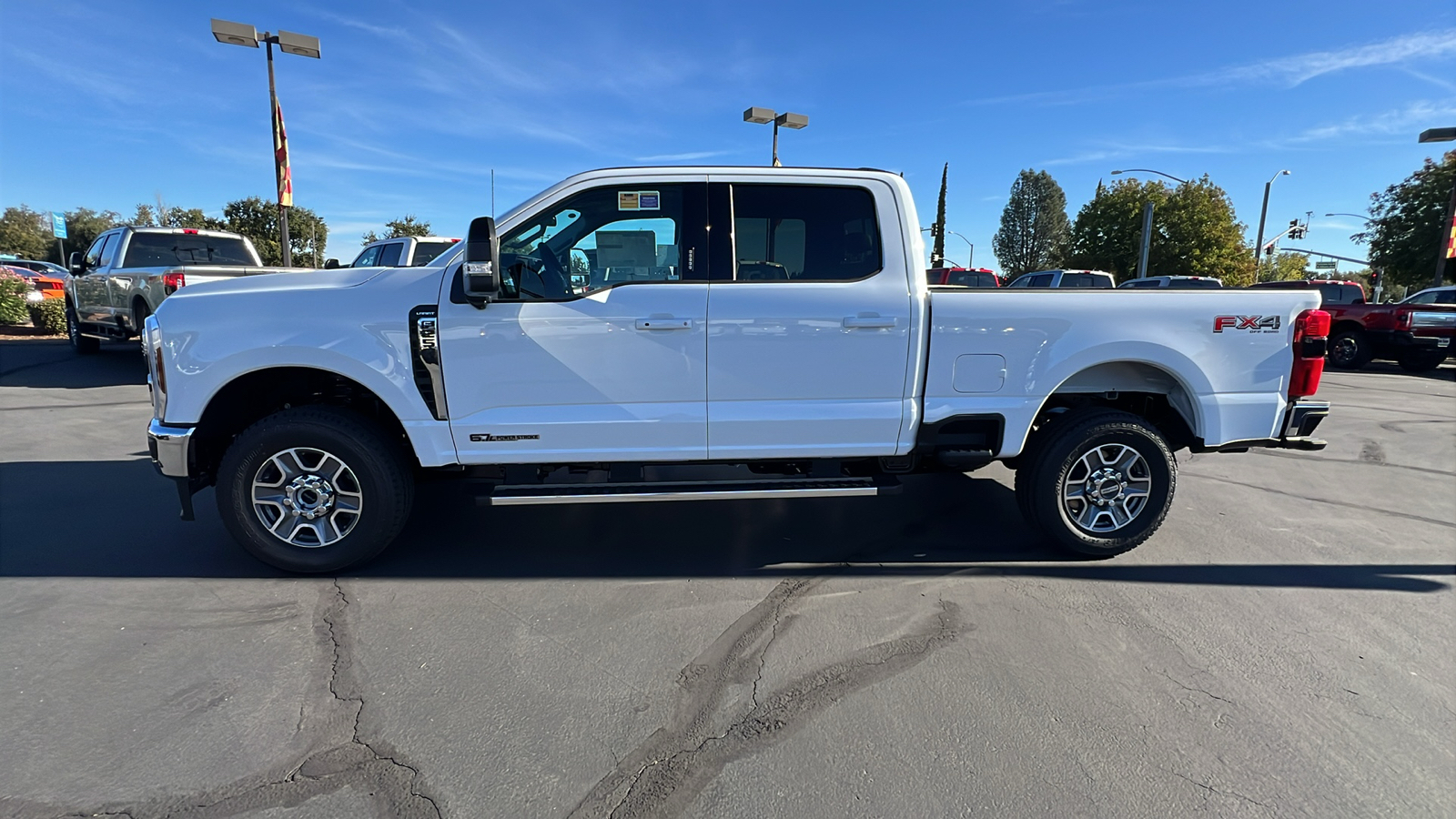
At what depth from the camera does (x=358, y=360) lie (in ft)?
11.9

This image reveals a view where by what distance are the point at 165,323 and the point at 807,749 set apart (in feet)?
11.7

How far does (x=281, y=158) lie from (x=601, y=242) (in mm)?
13728

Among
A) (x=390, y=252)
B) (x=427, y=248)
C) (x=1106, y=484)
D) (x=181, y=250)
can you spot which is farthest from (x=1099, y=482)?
(x=181, y=250)

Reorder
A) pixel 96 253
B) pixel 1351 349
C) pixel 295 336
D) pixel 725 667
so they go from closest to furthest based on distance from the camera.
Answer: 1. pixel 725 667
2. pixel 295 336
3. pixel 96 253
4. pixel 1351 349

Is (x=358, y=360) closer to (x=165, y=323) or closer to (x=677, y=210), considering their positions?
(x=165, y=323)

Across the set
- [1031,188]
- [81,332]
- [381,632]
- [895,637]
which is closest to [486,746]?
[381,632]

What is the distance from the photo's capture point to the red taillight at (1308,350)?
3.96 m

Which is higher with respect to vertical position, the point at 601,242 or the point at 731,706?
the point at 601,242

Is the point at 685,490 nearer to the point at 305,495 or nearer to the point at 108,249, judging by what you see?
the point at 305,495

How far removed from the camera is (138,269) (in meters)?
9.77

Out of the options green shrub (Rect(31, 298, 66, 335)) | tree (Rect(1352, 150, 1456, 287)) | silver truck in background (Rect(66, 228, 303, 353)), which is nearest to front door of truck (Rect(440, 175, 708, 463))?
silver truck in background (Rect(66, 228, 303, 353))

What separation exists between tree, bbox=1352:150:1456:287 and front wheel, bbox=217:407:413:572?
122 feet

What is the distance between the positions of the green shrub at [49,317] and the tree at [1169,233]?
4155 centimetres

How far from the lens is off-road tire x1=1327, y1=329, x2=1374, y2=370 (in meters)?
15.9
